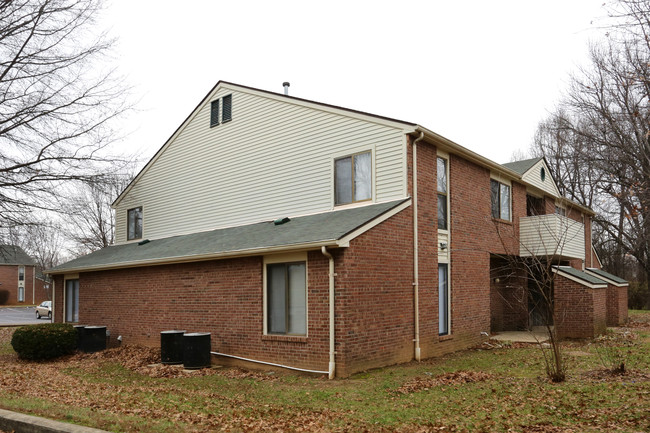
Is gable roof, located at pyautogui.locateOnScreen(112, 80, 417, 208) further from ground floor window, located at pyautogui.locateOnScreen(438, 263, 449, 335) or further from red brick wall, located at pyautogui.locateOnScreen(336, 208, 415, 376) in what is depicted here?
ground floor window, located at pyautogui.locateOnScreen(438, 263, 449, 335)

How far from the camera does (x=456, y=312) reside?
Result: 14.9m

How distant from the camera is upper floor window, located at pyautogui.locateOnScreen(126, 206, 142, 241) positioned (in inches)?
866

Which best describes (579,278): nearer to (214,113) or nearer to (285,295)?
(285,295)

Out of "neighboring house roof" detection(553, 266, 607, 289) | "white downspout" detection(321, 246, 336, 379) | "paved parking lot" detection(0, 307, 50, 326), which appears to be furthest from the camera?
"paved parking lot" detection(0, 307, 50, 326)

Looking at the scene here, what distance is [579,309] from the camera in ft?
57.2

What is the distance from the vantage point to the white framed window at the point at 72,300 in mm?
20242

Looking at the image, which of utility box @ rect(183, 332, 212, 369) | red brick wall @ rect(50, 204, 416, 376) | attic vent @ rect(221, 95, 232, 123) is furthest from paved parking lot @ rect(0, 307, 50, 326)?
utility box @ rect(183, 332, 212, 369)

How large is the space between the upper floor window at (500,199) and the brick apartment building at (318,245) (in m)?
0.07

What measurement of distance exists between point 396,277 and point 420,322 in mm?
1518

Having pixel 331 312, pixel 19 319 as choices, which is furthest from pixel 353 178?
pixel 19 319

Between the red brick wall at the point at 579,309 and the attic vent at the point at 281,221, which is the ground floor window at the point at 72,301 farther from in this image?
the red brick wall at the point at 579,309

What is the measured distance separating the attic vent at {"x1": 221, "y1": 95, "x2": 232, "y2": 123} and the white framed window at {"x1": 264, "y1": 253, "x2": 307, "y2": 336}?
7425 mm

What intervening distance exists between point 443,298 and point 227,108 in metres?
9.74

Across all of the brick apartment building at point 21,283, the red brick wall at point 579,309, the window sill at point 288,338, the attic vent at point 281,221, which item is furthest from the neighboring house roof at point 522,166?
the brick apartment building at point 21,283
